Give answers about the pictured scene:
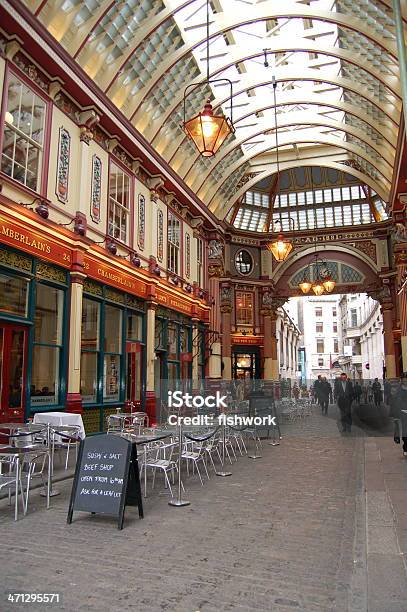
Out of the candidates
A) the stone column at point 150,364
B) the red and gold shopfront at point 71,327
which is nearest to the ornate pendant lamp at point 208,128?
the red and gold shopfront at point 71,327

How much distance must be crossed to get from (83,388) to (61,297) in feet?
7.71

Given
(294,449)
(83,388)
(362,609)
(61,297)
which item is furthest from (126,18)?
(362,609)

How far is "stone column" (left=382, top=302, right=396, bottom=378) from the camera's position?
2456 cm

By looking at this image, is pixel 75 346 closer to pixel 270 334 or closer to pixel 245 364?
pixel 245 364

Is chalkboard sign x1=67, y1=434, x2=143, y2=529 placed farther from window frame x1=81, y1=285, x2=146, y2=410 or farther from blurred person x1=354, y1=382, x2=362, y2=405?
blurred person x1=354, y1=382, x2=362, y2=405

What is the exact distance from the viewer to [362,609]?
3.58m

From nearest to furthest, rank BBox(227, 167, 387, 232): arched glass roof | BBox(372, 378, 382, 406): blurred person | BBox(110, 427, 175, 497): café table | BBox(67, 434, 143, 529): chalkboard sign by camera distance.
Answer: BBox(67, 434, 143, 529): chalkboard sign < BBox(110, 427, 175, 497): café table < BBox(372, 378, 382, 406): blurred person < BBox(227, 167, 387, 232): arched glass roof

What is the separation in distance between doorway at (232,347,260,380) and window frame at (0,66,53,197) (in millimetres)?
18128

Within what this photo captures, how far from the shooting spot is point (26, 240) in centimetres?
996

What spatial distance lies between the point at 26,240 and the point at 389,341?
19950 millimetres

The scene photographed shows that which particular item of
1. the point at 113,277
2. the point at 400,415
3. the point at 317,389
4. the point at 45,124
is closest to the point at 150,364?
the point at 113,277

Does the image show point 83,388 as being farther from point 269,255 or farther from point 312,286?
point 269,255

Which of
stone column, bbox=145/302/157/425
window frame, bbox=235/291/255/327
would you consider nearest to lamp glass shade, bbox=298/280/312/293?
window frame, bbox=235/291/255/327

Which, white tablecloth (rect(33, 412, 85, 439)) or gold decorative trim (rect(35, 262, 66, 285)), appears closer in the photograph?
white tablecloth (rect(33, 412, 85, 439))
